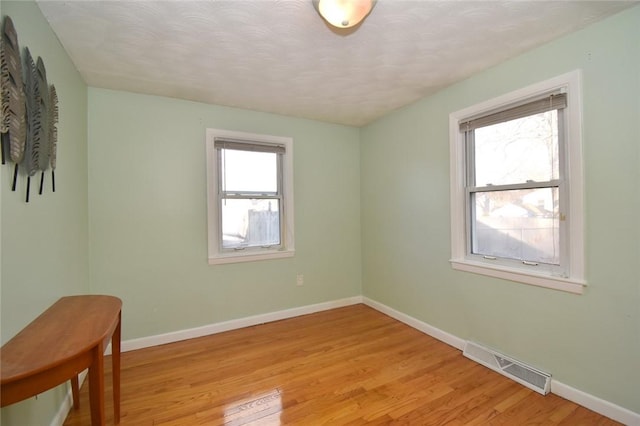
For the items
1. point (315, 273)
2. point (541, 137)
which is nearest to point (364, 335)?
point (315, 273)

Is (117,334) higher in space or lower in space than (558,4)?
lower

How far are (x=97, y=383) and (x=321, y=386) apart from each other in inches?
54.3

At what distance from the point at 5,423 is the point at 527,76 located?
3.49 metres

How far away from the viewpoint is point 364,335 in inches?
112

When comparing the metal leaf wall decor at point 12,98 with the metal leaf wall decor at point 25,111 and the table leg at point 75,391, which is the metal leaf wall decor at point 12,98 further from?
the table leg at point 75,391

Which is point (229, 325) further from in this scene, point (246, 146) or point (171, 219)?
point (246, 146)

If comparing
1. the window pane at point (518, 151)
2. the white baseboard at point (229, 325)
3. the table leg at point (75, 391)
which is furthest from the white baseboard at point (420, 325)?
the table leg at point (75, 391)

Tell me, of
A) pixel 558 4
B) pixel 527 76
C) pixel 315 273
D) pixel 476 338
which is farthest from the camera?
pixel 315 273

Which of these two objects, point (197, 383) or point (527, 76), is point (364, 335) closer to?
point (197, 383)

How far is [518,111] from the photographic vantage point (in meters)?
2.12

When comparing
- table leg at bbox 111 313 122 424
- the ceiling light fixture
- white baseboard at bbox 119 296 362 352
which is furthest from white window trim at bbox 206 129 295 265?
the ceiling light fixture

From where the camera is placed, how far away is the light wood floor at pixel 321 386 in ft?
5.63

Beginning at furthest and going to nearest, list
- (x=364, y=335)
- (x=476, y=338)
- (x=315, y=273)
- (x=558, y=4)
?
(x=315, y=273)
(x=364, y=335)
(x=476, y=338)
(x=558, y=4)

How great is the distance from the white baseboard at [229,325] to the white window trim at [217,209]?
0.67 m
